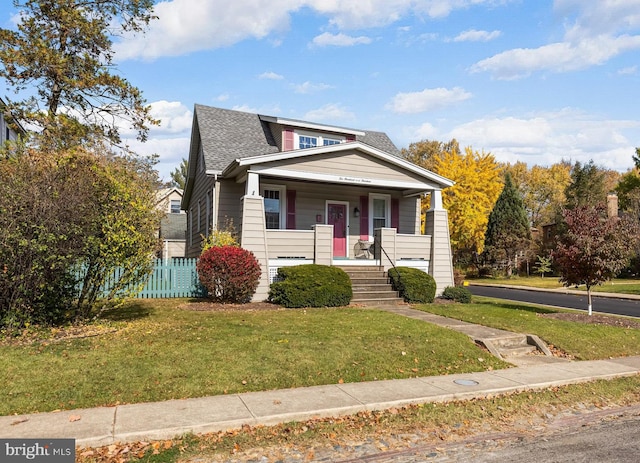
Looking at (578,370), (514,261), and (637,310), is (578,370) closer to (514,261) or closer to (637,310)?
(637,310)

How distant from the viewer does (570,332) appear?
10.2 metres

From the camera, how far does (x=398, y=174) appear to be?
1705 centimetres

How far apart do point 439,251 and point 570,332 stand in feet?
23.0

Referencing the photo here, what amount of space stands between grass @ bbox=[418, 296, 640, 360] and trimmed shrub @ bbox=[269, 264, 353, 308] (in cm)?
278

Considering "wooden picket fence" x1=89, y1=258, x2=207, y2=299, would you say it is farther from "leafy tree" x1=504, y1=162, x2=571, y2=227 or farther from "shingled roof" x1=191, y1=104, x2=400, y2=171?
"leafy tree" x1=504, y1=162, x2=571, y2=227

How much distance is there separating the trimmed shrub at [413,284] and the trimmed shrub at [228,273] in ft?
15.8

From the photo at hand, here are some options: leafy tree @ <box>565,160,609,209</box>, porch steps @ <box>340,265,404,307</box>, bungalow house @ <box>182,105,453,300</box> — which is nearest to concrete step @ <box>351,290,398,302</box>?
porch steps @ <box>340,265,404,307</box>

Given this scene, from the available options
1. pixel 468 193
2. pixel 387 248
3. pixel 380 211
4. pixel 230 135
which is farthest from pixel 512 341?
pixel 468 193

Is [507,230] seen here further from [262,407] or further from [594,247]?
[262,407]

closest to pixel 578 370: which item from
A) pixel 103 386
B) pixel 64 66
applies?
pixel 103 386

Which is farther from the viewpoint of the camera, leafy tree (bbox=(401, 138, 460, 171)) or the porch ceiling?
leafy tree (bbox=(401, 138, 460, 171))

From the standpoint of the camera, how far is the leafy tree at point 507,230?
3616cm

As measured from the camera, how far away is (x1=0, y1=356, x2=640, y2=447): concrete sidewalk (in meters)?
4.65

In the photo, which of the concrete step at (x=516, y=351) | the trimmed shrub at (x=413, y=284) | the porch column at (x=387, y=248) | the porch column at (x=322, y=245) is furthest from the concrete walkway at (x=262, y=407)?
the porch column at (x=387, y=248)
